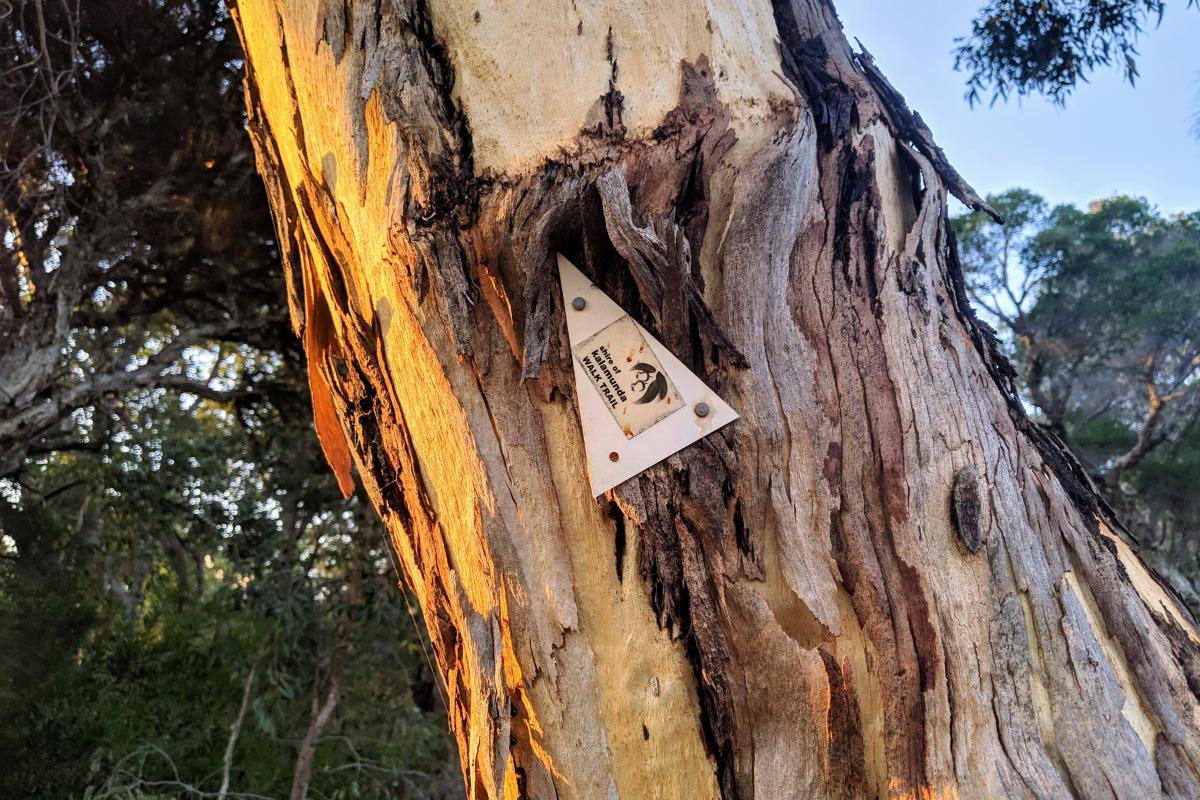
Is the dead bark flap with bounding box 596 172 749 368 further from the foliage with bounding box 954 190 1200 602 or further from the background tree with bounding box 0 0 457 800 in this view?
the foliage with bounding box 954 190 1200 602

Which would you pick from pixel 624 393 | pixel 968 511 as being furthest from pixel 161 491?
pixel 968 511

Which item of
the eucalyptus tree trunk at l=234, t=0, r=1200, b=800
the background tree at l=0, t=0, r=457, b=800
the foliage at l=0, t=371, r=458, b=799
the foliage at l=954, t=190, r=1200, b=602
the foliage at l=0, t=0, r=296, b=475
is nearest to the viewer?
the eucalyptus tree trunk at l=234, t=0, r=1200, b=800

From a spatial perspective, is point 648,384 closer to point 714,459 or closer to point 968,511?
point 714,459

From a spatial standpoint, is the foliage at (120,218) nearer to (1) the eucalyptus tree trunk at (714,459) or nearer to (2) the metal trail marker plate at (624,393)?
(1) the eucalyptus tree trunk at (714,459)

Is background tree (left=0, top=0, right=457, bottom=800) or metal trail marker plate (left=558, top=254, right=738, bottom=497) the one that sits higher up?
background tree (left=0, top=0, right=457, bottom=800)

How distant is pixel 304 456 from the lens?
6055 mm

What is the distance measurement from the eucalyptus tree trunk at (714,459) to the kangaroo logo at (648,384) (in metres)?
0.05

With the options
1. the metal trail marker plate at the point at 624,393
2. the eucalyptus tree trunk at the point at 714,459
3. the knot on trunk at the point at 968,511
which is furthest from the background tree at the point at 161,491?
the knot on trunk at the point at 968,511

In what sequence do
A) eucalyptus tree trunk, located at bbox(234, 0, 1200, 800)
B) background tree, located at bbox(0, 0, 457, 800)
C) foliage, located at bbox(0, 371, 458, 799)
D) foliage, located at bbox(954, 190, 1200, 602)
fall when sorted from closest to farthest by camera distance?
eucalyptus tree trunk, located at bbox(234, 0, 1200, 800) → foliage, located at bbox(0, 371, 458, 799) → background tree, located at bbox(0, 0, 457, 800) → foliage, located at bbox(954, 190, 1200, 602)

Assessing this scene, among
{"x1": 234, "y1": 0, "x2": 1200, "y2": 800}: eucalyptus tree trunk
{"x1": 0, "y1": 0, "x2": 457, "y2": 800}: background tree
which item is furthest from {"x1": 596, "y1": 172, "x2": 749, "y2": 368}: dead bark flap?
{"x1": 0, "y1": 0, "x2": 457, "y2": 800}: background tree

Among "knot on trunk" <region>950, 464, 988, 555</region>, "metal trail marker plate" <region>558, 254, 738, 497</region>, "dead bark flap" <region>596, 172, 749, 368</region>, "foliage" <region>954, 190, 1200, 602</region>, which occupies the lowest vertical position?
"knot on trunk" <region>950, 464, 988, 555</region>

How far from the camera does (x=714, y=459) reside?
1.02m

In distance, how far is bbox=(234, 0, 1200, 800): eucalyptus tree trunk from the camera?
96cm

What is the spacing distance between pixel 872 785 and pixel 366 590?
455 centimetres
